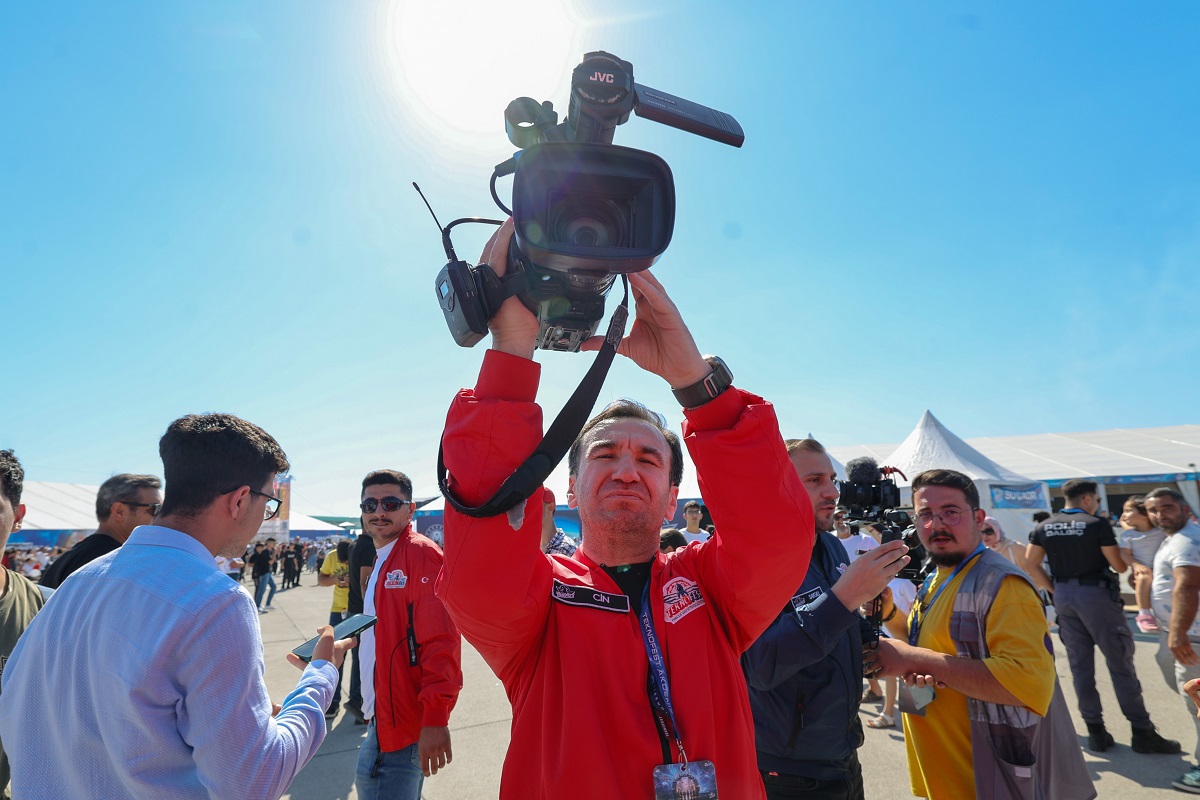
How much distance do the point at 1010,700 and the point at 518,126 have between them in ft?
8.42

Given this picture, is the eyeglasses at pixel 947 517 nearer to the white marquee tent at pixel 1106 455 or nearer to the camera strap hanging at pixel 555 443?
the camera strap hanging at pixel 555 443

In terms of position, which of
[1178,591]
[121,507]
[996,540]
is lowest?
[1178,591]

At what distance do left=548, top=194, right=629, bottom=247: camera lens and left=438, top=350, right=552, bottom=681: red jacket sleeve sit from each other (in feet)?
0.94

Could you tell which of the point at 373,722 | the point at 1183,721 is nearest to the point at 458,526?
the point at 373,722

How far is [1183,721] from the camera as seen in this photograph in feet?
17.7

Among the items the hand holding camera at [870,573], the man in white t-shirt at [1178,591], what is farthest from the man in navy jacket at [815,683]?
the man in white t-shirt at [1178,591]

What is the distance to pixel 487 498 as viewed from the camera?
1271mm

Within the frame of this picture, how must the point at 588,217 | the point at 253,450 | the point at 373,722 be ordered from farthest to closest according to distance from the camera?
the point at 373,722 → the point at 253,450 → the point at 588,217

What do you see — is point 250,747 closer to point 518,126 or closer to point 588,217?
point 588,217

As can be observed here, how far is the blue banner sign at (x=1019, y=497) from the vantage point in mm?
14126

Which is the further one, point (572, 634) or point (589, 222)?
point (572, 634)

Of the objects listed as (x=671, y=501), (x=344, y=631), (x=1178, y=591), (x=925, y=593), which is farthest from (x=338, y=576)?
(x=1178, y=591)

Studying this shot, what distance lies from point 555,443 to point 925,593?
2457 mm

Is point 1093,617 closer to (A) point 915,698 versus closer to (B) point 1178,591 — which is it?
(B) point 1178,591
